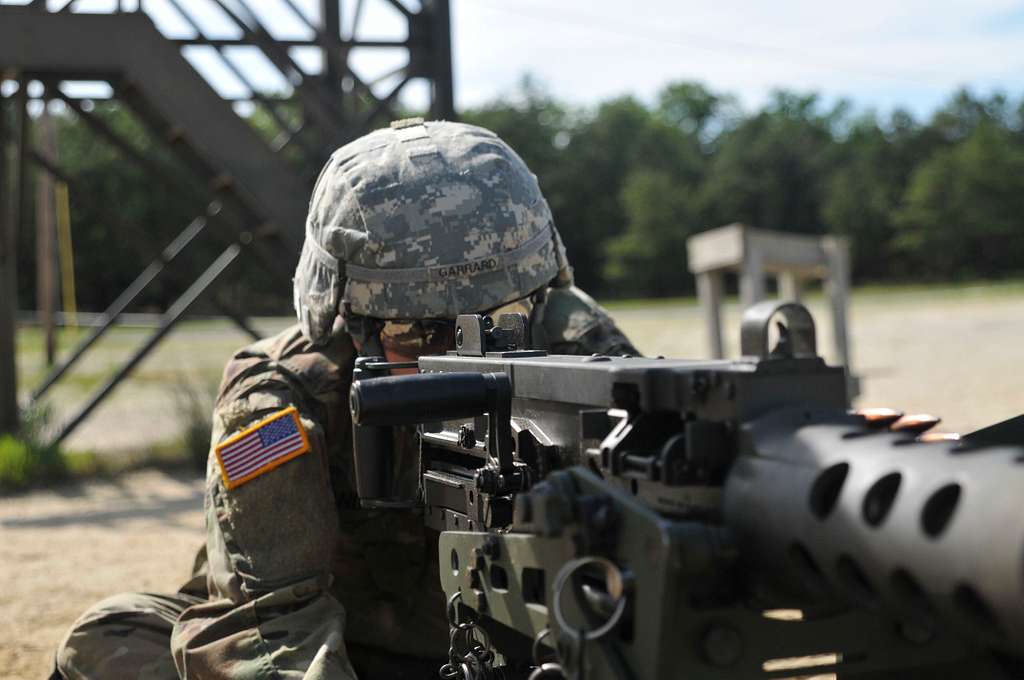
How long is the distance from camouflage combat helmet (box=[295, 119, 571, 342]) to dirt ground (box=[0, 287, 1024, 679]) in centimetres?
221

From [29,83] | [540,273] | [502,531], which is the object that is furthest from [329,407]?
[29,83]

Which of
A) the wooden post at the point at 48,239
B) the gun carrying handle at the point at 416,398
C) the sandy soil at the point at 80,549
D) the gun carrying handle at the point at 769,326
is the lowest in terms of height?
the sandy soil at the point at 80,549

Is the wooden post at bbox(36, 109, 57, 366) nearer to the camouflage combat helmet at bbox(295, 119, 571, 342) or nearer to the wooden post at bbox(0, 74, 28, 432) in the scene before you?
the wooden post at bbox(0, 74, 28, 432)

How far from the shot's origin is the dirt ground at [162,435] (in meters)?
5.98

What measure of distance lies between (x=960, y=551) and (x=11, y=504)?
8.28m

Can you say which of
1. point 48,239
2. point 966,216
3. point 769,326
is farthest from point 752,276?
point 966,216

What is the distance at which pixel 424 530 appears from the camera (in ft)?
11.7

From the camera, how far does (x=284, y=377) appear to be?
3355 millimetres

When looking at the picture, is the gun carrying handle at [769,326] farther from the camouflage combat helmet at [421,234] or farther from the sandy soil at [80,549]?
the sandy soil at [80,549]

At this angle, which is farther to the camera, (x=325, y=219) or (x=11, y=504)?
(x=11, y=504)

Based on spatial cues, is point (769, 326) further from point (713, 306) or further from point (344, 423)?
point (713, 306)

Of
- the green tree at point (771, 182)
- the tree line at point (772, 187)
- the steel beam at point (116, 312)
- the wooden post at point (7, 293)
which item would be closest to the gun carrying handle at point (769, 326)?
the wooden post at point (7, 293)

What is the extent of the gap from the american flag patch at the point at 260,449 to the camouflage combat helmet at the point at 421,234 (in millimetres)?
463

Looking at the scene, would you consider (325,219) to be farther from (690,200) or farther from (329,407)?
(690,200)
